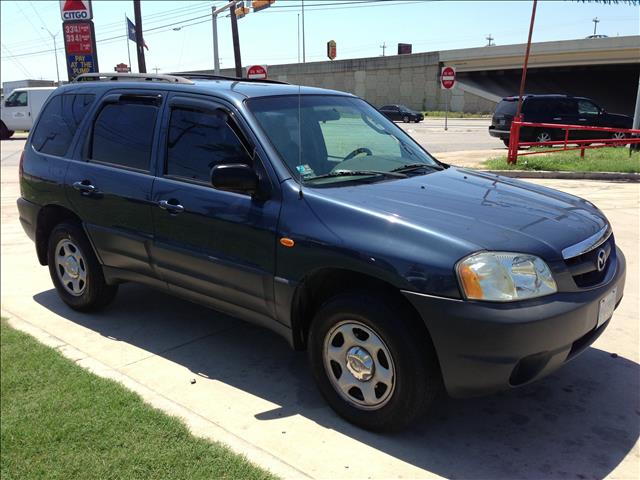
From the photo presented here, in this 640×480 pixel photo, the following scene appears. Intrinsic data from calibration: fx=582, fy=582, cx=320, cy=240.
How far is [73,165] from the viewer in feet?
15.5

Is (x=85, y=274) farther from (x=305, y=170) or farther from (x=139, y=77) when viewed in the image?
(x=305, y=170)

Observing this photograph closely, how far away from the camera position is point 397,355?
2869 mm

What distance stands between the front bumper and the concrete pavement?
1.40 ft

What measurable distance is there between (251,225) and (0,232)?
6586 mm

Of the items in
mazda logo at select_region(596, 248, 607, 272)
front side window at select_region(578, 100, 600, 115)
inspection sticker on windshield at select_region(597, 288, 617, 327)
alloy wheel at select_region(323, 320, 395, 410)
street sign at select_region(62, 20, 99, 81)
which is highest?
street sign at select_region(62, 20, 99, 81)

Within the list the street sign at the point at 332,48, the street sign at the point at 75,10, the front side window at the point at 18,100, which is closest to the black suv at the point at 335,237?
the street sign at the point at 75,10

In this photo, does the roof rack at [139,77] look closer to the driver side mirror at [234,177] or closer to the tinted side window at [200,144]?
the tinted side window at [200,144]

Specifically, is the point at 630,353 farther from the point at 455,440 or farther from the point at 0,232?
the point at 0,232

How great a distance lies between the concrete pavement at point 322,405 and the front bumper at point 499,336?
16.8 inches

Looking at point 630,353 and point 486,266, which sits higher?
point 486,266

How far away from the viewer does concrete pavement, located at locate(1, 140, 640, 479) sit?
9.48ft

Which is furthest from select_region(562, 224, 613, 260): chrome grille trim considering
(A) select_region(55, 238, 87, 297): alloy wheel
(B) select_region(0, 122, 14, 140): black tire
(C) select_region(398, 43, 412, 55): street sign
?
(C) select_region(398, 43, 412, 55): street sign

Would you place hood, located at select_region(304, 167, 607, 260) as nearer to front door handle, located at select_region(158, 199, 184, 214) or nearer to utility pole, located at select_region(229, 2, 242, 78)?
front door handle, located at select_region(158, 199, 184, 214)

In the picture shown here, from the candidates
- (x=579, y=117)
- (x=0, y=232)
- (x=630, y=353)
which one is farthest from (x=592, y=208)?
(x=579, y=117)
